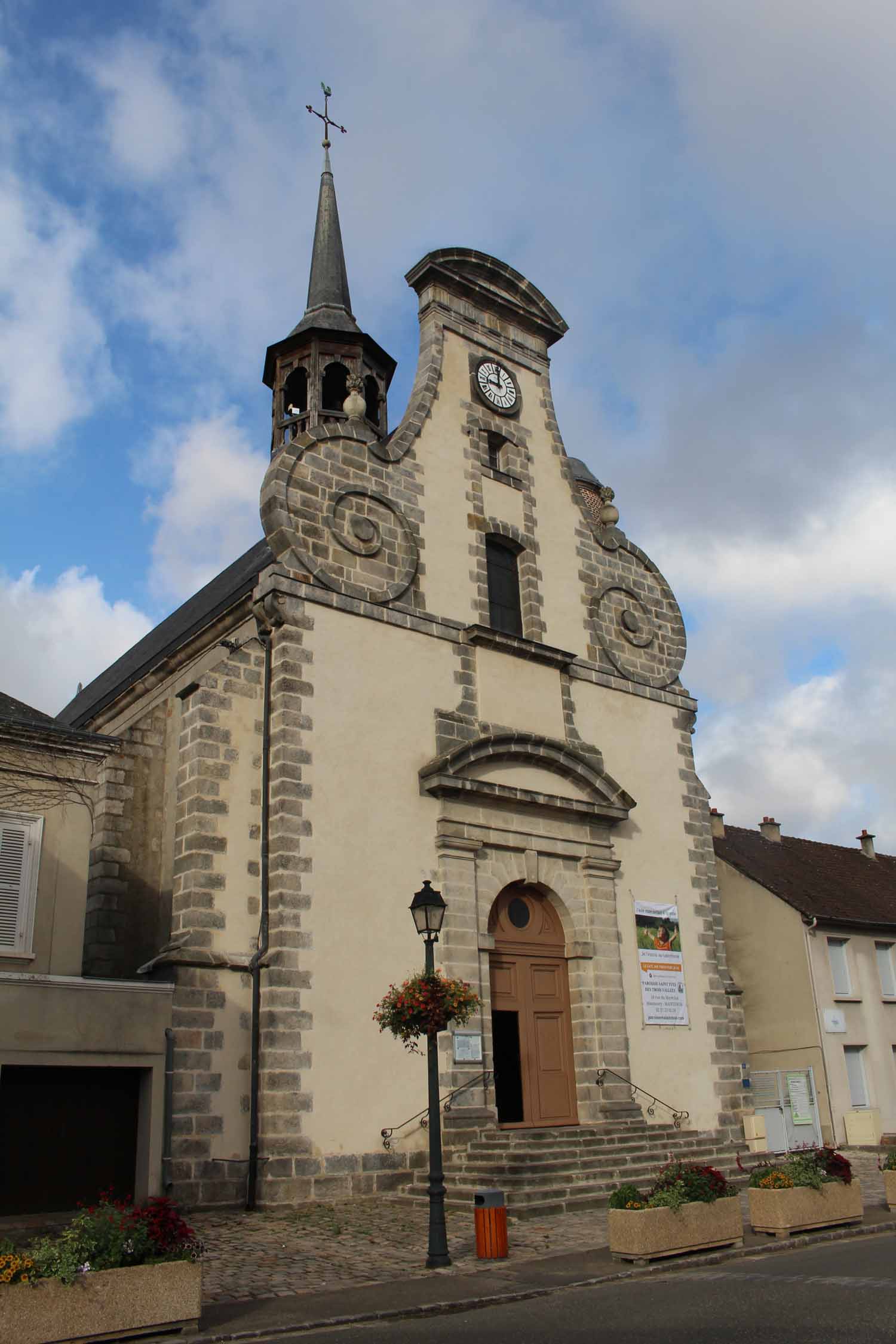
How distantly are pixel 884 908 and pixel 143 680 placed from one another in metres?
16.4

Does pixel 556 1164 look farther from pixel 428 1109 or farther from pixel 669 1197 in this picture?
pixel 669 1197

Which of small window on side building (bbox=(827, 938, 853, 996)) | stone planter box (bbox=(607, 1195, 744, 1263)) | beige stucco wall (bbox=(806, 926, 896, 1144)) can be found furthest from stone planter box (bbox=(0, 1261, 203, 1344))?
small window on side building (bbox=(827, 938, 853, 996))

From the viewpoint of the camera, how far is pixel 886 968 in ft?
78.7

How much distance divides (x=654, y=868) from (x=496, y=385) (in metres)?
8.28

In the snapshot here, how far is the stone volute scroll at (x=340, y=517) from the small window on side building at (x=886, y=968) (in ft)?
46.3

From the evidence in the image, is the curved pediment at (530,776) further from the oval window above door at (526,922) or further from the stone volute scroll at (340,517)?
the stone volute scroll at (340,517)

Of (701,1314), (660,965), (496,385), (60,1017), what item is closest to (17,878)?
(60,1017)

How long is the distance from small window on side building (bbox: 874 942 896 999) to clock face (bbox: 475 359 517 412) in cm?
1368

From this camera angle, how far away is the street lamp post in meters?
9.15

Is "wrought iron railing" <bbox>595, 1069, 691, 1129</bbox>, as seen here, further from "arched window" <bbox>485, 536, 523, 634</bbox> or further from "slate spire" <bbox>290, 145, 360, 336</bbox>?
"slate spire" <bbox>290, 145, 360, 336</bbox>

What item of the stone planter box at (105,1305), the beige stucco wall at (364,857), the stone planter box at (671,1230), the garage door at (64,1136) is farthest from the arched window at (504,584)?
the stone planter box at (105,1305)

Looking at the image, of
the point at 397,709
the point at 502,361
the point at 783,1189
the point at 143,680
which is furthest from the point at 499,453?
the point at 783,1189

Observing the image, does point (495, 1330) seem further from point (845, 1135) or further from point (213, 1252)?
point (845, 1135)

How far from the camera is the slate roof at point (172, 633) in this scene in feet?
61.9
